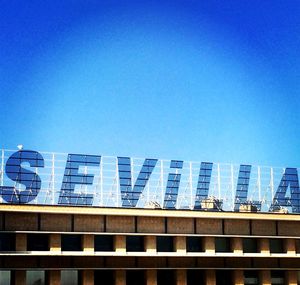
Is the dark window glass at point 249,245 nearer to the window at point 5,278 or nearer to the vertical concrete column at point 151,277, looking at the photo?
the vertical concrete column at point 151,277

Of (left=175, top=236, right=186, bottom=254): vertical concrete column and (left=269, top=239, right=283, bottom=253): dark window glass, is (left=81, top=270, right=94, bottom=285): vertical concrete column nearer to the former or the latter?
(left=175, top=236, right=186, bottom=254): vertical concrete column

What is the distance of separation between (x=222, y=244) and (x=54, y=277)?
14.7 m

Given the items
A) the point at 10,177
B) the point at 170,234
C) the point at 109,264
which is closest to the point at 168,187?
the point at 170,234

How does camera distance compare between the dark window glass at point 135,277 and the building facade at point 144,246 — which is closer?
the building facade at point 144,246

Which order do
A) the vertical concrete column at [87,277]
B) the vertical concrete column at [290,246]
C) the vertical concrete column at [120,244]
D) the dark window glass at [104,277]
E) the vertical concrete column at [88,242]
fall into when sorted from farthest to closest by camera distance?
the vertical concrete column at [290,246]
the dark window glass at [104,277]
the vertical concrete column at [120,244]
the vertical concrete column at [87,277]
the vertical concrete column at [88,242]

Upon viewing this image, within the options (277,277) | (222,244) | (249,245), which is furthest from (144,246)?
(277,277)

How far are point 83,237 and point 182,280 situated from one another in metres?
9.40

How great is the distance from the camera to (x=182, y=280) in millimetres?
55438

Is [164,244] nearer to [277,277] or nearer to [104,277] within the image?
[104,277]

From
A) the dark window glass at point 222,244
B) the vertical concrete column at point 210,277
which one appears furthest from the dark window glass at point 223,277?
the dark window glass at point 222,244

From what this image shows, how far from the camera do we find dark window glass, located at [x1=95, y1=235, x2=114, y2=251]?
5366 centimetres

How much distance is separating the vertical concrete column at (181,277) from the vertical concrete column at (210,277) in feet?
6.66

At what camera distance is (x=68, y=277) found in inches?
2076

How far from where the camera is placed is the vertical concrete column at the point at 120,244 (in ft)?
174
